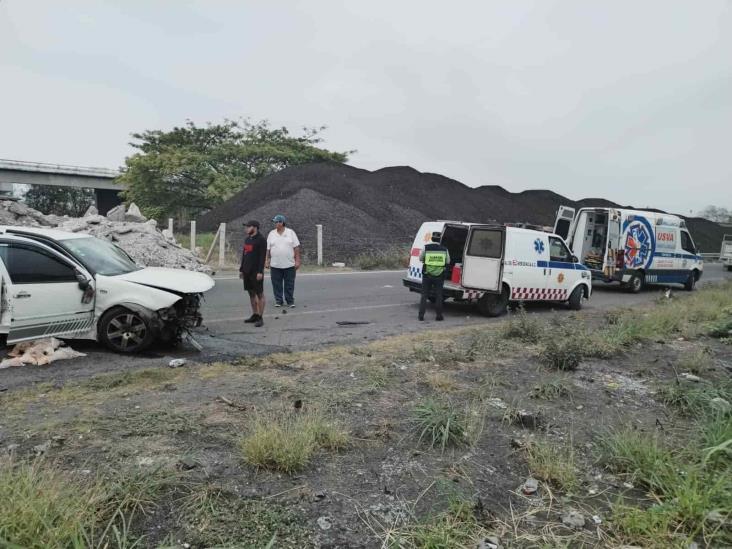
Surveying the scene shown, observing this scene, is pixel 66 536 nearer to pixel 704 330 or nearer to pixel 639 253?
pixel 704 330

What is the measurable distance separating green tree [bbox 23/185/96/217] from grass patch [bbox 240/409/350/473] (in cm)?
6349

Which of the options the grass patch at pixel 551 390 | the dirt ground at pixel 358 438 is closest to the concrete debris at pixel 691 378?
the dirt ground at pixel 358 438

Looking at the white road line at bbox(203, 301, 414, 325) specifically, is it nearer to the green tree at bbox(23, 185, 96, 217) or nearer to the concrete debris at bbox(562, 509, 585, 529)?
the concrete debris at bbox(562, 509, 585, 529)

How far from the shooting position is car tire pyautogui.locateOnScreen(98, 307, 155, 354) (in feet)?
21.2

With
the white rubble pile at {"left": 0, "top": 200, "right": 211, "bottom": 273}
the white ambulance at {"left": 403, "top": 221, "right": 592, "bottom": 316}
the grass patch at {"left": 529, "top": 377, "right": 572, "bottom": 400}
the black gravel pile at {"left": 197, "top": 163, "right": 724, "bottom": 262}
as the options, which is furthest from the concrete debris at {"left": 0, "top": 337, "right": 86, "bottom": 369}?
the black gravel pile at {"left": 197, "top": 163, "right": 724, "bottom": 262}

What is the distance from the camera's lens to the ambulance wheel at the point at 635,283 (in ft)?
53.5

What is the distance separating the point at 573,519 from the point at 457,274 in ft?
26.6

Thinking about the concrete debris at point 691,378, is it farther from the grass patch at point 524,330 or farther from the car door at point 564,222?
the car door at point 564,222

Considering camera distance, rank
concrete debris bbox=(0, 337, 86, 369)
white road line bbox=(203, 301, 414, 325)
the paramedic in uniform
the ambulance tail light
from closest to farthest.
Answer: concrete debris bbox=(0, 337, 86, 369) → white road line bbox=(203, 301, 414, 325) → the paramedic in uniform → the ambulance tail light

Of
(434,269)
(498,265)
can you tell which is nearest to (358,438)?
(434,269)

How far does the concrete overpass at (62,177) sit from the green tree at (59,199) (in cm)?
507

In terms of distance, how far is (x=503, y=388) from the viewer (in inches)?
208

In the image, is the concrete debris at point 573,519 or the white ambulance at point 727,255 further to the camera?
the white ambulance at point 727,255

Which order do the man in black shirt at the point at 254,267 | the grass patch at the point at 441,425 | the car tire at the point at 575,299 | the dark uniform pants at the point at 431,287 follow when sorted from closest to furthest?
the grass patch at the point at 441,425
the man in black shirt at the point at 254,267
the dark uniform pants at the point at 431,287
the car tire at the point at 575,299
